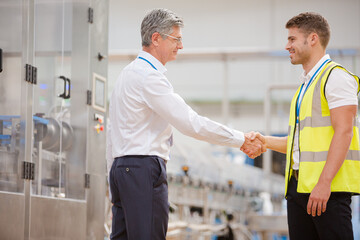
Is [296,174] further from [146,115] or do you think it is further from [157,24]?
[157,24]

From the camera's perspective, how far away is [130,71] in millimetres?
2539

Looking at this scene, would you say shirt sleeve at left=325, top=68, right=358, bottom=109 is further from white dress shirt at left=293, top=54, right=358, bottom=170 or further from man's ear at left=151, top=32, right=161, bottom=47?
man's ear at left=151, top=32, right=161, bottom=47

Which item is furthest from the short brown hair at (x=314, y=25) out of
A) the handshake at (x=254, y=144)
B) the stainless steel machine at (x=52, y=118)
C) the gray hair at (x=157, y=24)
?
the stainless steel machine at (x=52, y=118)

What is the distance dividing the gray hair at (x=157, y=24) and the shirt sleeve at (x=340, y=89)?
78 cm

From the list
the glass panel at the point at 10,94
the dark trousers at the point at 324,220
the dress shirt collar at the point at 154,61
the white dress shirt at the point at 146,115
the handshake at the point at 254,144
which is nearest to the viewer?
the dark trousers at the point at 324,220

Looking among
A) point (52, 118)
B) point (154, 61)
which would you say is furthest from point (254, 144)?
point (52, 118)

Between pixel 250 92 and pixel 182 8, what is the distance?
3173 millimetres

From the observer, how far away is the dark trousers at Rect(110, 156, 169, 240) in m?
2.39

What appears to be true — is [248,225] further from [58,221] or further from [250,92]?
[58,221]

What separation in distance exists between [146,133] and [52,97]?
235cm

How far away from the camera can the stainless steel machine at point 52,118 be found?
3.97 metres

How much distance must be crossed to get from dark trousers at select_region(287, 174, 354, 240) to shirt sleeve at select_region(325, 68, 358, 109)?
0.39 metres

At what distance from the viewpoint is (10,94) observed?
3.96 m

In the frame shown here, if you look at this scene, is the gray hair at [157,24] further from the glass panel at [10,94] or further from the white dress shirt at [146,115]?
the glass panel at [10,94]
